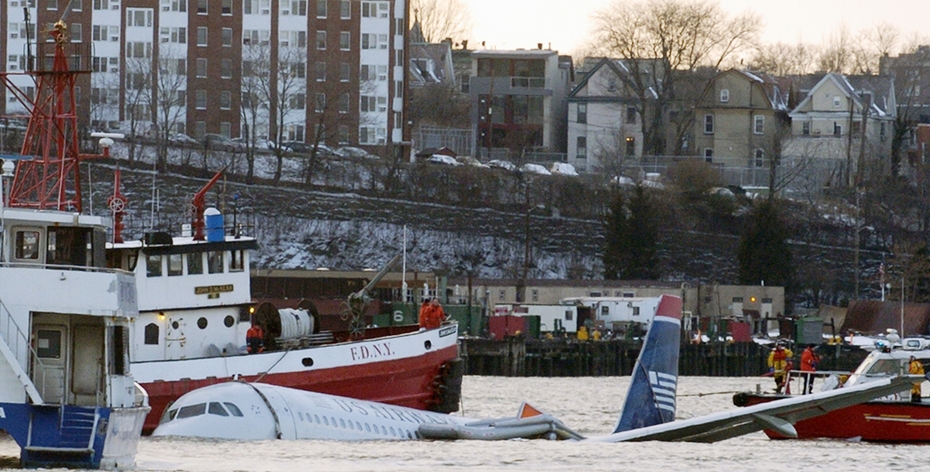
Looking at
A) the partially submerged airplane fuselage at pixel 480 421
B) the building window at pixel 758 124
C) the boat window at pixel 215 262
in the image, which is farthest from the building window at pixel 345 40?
the partially submerged airplane fuselage at pixel 480 421

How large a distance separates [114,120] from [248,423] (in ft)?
273

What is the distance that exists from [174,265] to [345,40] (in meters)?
74.5

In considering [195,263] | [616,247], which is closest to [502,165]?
[616,247]

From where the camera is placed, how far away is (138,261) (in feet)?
127

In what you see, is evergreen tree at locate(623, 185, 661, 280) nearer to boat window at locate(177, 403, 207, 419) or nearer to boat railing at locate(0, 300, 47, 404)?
boat window at locate(177, 403, 207, 419)

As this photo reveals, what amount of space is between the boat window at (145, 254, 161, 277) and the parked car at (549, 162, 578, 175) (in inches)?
2931

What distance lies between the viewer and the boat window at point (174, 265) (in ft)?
129

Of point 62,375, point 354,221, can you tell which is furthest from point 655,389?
point 354,221

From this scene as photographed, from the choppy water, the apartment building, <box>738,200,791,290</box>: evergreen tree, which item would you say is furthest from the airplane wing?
the apartment building

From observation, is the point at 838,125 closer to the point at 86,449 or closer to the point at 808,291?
the point at 808,291

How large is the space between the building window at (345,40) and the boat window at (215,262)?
73.3 metres

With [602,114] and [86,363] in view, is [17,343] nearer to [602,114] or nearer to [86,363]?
[86,363]

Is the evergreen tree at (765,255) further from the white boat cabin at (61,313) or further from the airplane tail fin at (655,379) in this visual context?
the white boat cabin at (61,313)

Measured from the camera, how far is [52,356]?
2459 cm
